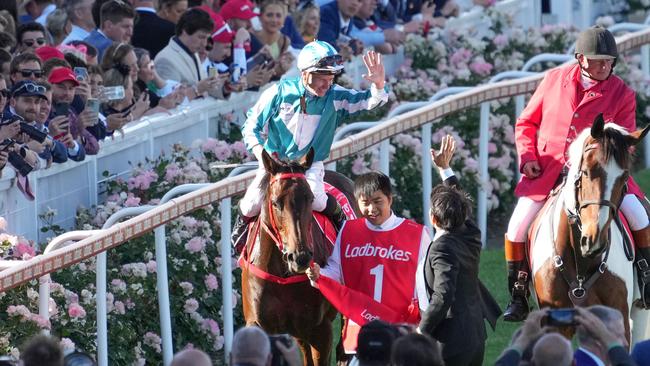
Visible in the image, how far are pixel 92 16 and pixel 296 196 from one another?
4365 mm

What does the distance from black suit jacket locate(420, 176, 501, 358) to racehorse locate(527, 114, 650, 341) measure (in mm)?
615

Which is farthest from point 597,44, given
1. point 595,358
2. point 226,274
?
point 595,358

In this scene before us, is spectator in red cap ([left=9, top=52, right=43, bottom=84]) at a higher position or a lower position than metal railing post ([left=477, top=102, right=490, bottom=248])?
higher

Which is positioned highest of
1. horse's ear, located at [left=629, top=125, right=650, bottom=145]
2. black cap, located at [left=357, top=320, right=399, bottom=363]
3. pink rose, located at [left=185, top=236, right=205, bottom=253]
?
horse's ear, located at [left=629, top=125, right=650, bottom=145]

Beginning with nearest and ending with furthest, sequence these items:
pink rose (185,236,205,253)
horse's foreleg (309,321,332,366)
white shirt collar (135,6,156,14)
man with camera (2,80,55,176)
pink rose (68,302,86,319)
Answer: horse's foreleg (309,321,332,366), pink rose (68,302,86,319), man with camera (2,80,55,176), pink rose (185,236,205,253), white shirt collar (135,6,156,14)

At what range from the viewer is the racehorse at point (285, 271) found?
838 centimetres

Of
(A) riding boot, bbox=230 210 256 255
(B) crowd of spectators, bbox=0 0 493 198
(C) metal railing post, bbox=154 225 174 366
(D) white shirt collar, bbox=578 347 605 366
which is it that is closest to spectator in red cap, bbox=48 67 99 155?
(B) crowd of spectators, bbox=0 0 493 198

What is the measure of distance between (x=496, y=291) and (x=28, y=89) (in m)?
3.72

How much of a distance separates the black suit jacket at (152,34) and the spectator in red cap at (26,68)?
2.61 m

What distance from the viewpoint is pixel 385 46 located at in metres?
15.2

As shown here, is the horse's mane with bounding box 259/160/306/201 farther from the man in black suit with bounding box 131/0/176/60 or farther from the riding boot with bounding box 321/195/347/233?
the man in black suit with bounding box 131/0/176/60

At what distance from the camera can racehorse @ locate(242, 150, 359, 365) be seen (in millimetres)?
8383

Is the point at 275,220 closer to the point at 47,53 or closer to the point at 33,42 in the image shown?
the point at 47,53

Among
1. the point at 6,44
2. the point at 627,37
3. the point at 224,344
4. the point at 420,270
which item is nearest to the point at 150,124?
the point at 6,44
